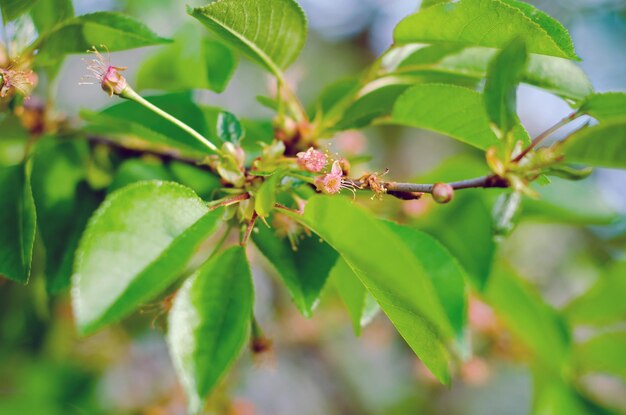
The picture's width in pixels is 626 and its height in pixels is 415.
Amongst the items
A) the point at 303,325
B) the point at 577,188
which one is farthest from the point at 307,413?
the point at 577,188

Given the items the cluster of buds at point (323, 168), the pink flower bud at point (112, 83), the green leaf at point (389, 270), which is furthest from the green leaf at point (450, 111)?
the pink flower bud at point (112, 83)

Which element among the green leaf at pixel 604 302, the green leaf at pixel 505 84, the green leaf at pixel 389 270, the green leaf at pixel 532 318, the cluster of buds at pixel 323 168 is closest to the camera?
the green leaf at pixel 389 270

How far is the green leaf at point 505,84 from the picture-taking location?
0.52 meters

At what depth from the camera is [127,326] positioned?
5.63 feet

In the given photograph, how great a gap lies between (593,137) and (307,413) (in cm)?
264

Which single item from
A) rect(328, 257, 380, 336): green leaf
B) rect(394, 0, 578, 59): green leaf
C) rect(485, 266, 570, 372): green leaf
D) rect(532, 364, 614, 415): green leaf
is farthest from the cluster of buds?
rect(532, 364, 614, 415): green leaf

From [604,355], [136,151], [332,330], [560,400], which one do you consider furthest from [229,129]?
[332,330]

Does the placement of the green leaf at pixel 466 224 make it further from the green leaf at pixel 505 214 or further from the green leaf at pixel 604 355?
the green leaf at pixel 604 355

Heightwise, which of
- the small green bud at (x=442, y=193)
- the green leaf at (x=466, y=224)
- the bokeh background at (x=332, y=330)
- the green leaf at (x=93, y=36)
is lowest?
the bokeh background at (x=332, y=330)

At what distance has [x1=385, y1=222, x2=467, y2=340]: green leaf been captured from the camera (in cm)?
54

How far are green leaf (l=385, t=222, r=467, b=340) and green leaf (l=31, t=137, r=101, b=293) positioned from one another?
507 mm

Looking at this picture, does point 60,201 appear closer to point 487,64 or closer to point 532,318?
point 487,64

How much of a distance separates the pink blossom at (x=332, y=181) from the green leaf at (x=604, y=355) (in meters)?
0.88

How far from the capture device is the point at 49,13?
706mm
